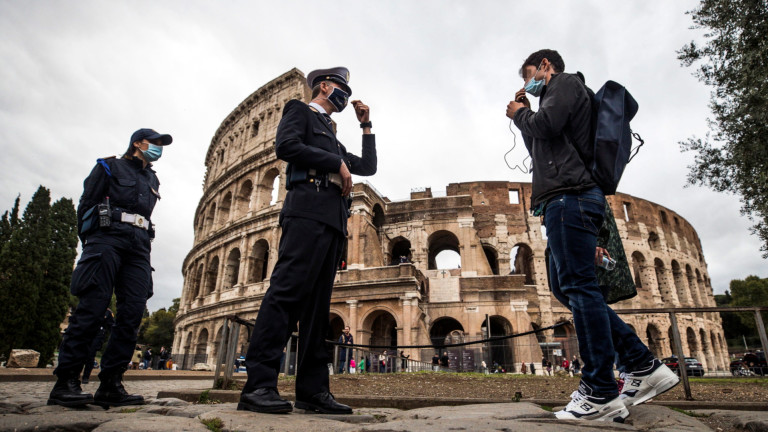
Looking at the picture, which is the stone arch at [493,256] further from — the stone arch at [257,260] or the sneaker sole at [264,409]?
the sneaker sole at [264,409]

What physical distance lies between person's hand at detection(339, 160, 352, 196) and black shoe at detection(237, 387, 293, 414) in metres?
1.25

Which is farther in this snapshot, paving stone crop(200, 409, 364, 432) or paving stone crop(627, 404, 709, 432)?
paving stone crop(627, 404, 709, 432)

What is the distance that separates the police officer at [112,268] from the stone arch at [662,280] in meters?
30.8

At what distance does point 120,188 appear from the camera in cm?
343

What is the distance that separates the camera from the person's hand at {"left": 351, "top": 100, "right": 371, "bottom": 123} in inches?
131

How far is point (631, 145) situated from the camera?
2.63 metres

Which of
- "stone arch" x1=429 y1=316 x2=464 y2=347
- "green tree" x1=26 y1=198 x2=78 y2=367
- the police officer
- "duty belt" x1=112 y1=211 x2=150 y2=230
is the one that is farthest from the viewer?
"stone arch" x1=429 y1=316 x2=464 y2=347

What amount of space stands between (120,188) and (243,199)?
2316 centimetres

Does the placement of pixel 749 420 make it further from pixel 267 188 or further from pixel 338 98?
pixel 267 188

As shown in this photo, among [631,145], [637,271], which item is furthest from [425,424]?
[637,271]

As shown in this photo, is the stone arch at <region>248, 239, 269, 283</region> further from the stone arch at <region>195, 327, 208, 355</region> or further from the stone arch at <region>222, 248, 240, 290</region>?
the stone arch at <region>195, 327, 208, 355</region>

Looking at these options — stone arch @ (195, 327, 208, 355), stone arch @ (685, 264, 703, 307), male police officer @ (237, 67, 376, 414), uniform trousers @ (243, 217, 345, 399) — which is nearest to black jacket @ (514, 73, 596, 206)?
male police officer @ (237, 67, 376, 414)

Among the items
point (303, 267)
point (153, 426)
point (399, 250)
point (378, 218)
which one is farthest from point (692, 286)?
point (153, 426)

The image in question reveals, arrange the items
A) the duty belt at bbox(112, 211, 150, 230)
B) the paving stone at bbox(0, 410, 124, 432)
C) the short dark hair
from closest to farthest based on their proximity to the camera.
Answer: the paving stone at bbox(0, 410, 124, 432) < the short dark hair < the duty belt at bbox(112, 211, 150, 230)
